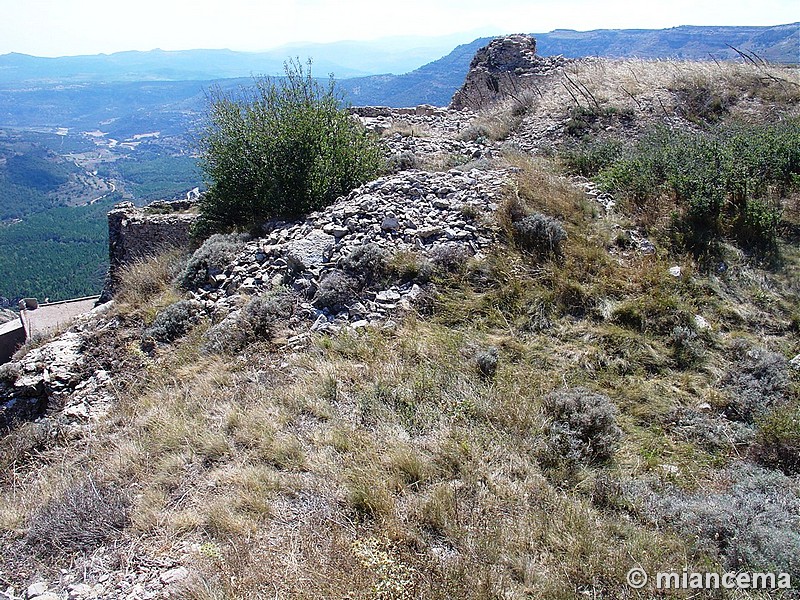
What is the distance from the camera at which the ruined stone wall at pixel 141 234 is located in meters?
11.9

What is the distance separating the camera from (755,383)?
443 cm

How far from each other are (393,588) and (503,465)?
1257 mm

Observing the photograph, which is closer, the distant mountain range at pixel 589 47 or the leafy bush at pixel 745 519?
the leafy bush at pixel 745 519

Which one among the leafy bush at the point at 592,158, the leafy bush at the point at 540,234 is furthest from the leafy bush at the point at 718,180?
the leafy bush at the point at 540,234

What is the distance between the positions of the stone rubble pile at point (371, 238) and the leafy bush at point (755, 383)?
3099mm

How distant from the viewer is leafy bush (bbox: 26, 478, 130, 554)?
3.33 meters

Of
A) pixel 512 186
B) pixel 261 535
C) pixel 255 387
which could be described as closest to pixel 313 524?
pixel 261 535

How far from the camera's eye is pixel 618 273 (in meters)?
5.87

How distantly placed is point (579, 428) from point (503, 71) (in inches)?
725

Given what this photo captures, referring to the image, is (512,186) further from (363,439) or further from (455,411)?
(363,439)

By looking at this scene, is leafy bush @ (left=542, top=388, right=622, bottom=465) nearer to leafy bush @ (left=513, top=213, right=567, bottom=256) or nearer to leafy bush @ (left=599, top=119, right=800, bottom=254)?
leafy bush @ (left=513, top=213, right=567, bottom=256)

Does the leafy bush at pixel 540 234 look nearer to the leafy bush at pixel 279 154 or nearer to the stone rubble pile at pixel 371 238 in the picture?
the stone rubble pile at pixel 371 238

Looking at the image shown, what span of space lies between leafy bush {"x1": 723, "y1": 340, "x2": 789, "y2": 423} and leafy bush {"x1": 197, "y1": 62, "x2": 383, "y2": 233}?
655 cm

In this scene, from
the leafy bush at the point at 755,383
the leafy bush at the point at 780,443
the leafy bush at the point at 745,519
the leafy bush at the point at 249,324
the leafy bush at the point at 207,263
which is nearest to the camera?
the leafy bush at the point at 745,519
